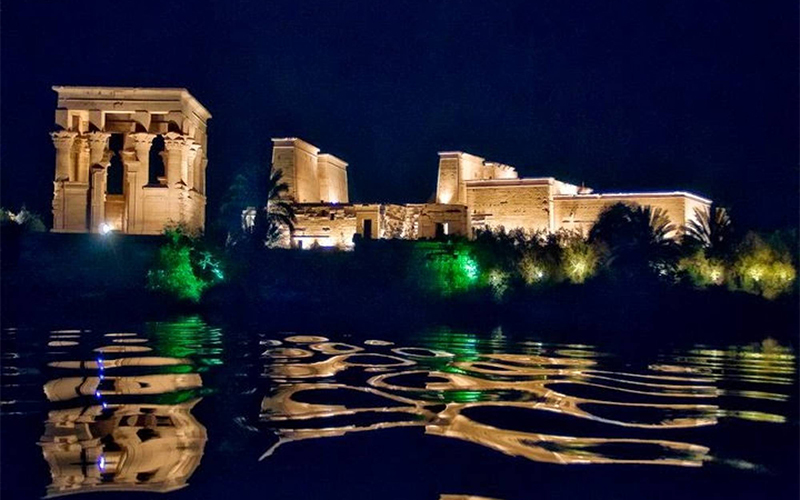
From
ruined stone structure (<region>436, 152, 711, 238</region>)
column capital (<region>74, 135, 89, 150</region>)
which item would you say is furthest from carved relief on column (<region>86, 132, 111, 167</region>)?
ruined stone structure (<region>436, 152, 711, 238</region>)

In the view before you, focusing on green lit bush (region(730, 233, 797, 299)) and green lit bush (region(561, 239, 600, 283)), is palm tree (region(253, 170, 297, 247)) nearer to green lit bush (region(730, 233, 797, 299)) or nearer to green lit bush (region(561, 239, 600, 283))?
green lit bush (region(561, 239, 600, 283))

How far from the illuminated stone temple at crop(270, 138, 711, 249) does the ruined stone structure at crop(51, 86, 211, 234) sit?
261 inches

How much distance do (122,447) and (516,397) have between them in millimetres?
6535

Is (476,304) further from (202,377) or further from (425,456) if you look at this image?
(425,456)

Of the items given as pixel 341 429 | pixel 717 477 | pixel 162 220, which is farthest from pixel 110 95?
pixel 717 477

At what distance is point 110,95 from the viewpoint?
144 feet

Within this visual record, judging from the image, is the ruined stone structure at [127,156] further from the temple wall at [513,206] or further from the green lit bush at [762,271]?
the green lit bush at [762,271]

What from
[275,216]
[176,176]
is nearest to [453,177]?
[275,216]

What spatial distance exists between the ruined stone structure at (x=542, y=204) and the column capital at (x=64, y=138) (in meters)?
21.6

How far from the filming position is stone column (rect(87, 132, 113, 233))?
43844 mm

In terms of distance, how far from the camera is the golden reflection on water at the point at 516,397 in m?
10.6

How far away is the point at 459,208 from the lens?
47938 millimetres

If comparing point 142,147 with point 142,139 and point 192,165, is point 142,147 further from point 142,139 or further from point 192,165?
point 192,165

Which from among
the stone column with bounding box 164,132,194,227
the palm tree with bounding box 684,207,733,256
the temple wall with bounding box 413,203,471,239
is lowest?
the palm tree with bounding box 684,207,733,256
